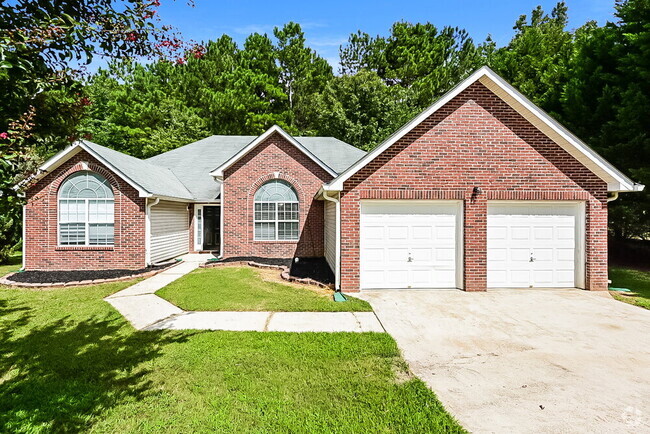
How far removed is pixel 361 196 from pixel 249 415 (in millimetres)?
6189

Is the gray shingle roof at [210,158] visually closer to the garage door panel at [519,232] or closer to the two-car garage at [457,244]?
the two-car garage at [457,244]

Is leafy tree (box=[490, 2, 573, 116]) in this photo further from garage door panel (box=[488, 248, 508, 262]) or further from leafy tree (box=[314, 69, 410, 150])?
garage door panel (box=[488, 248, 508, 262])

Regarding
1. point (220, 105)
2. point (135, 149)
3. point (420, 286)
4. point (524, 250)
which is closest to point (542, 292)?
point (524, 250)

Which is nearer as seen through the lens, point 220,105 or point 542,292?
point 542,292

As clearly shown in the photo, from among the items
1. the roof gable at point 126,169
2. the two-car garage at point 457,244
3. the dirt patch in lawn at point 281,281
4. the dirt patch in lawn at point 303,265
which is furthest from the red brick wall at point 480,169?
the roof gable at point 126,169

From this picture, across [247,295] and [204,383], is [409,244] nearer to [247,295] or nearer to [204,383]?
[247,295]

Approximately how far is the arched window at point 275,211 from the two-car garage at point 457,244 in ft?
19.8

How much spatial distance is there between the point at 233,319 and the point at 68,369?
2739 millimetres

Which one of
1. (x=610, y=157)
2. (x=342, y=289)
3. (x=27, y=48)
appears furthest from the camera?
(x=610, y=157)

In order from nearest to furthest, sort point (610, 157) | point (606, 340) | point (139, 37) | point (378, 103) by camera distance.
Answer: point (139, 37), point (606, 340), point (610, 157), point (378, 103)

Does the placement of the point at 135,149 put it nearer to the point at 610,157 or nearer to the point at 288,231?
the point at 288,231

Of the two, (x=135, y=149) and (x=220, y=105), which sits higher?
(x=220, y=105)

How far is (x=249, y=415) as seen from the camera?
3.51 metres

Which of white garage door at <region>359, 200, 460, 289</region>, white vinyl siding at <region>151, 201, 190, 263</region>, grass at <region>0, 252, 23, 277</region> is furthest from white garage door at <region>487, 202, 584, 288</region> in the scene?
grass at <region>0, 252, 23, 277</region>
